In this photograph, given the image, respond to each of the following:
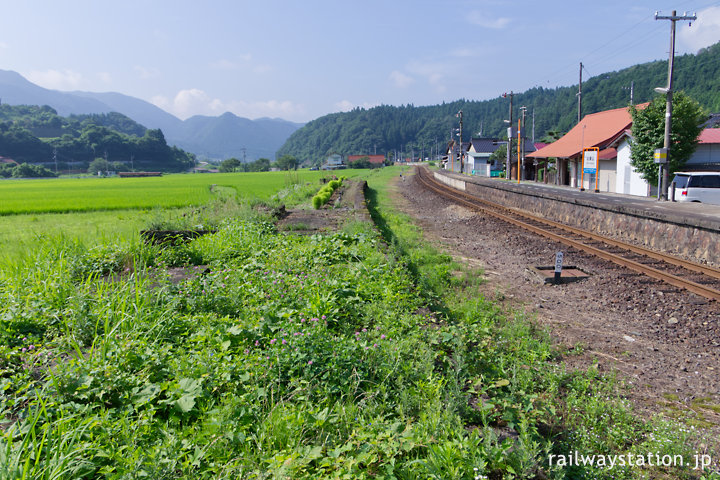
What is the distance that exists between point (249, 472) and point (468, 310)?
405 cm

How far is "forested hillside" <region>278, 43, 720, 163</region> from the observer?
7012cm

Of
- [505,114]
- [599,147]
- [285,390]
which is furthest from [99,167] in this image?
[505,114]

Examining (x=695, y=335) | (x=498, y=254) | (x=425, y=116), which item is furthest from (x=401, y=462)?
(x=425, y=116)

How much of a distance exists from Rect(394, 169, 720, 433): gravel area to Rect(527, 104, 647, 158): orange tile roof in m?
25.8

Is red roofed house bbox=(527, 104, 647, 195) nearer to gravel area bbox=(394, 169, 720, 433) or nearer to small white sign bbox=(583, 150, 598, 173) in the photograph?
small white sign bbox=(583, 150, 598, 173)

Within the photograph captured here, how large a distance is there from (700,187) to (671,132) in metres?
7.90

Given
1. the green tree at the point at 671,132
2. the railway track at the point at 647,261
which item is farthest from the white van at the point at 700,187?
the railway track at the point at 647,261

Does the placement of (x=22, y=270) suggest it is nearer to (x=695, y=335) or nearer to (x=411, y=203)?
(x=695, y=335)

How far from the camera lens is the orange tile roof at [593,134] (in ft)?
103

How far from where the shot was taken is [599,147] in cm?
3086

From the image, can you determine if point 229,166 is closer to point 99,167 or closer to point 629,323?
point 99,167

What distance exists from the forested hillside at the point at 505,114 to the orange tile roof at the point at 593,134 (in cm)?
3828

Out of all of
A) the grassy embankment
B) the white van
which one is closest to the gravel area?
the grassy embankment

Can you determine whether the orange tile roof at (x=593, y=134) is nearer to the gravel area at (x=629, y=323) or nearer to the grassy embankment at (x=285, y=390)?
the gravel area at (x=629, y=323)
